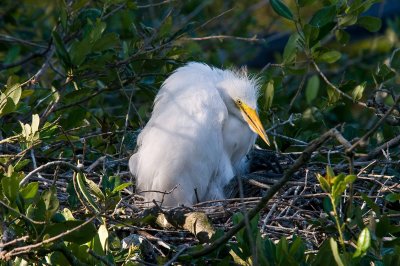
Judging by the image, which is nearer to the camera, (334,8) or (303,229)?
(303,229)

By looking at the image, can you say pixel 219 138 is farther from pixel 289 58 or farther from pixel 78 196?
pixel 78 196

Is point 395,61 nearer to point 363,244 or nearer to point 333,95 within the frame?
point 333,95


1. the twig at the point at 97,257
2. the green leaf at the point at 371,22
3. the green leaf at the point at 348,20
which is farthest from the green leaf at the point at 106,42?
the twig at the point at 97,257

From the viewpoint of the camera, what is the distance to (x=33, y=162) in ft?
9.27

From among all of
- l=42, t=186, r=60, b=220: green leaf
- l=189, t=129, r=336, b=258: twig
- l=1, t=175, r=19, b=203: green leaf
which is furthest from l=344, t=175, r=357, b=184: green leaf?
l=1, t=175, r=19, b=203: green leaf

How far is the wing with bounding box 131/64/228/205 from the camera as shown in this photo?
10.2ft

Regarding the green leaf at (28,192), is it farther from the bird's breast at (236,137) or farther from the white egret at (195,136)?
the bird's breast at (236,137)

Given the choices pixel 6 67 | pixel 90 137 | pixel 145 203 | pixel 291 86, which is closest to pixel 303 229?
pixel 145 203

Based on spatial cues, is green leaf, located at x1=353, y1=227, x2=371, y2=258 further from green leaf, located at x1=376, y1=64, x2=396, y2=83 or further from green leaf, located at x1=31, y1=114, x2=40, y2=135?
green leaf, located at x1=376, y1=64, x2=396, y2=83

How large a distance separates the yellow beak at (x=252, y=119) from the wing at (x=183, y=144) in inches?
4.3

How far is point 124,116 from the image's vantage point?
11.1 feet

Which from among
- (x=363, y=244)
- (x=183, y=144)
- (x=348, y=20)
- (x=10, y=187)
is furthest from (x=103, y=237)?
(x=348, y=20)

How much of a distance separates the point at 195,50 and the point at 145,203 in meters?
1.31

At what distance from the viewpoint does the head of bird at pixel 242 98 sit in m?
3.30
